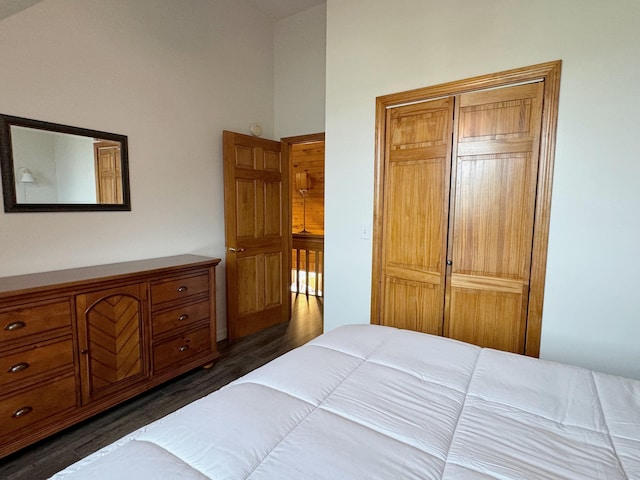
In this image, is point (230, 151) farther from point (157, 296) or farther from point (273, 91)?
point (157, 296)

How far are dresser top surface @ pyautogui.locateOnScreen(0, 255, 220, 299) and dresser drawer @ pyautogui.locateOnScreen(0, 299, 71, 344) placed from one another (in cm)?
10

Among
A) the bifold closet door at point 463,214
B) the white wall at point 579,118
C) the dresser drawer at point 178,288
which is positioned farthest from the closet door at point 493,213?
the dresser drawer at point 178,288

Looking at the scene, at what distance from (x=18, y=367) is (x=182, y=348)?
3.25 feet

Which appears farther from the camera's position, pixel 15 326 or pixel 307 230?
pixel 307 230

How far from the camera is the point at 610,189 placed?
5.94 feet

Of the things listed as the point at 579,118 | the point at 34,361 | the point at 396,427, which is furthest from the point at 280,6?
the point at 396,427

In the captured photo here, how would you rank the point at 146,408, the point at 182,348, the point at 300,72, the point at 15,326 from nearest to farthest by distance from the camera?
the point at 15,326
the point at 146,408
the point at 182,348
the point at 300,72

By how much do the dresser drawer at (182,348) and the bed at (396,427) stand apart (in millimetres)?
1472

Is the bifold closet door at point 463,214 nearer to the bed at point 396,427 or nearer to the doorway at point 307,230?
the bed at point 396,427

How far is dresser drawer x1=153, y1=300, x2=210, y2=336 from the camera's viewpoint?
2373 millimetres

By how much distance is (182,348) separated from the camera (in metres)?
2.55

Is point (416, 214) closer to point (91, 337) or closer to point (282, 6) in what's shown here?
point (91, 337)

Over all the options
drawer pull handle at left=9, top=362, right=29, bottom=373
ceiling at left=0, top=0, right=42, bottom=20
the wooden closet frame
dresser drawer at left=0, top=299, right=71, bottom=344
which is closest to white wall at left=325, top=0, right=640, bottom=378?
the wooden closet frame

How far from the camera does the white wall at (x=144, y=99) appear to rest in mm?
2043
